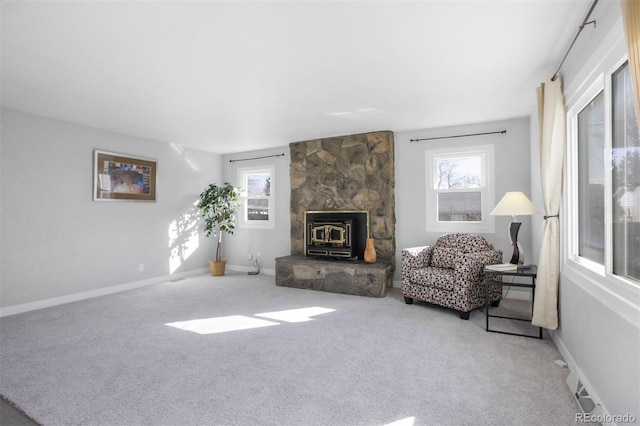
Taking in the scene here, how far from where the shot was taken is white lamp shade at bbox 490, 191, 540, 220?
10.7 ft

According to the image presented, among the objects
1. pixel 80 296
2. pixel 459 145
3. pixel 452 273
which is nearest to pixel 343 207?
pixel 459 145

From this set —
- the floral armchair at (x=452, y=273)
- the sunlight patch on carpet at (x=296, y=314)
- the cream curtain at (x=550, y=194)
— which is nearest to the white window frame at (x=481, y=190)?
the floral armchair at (x=452, y=273)

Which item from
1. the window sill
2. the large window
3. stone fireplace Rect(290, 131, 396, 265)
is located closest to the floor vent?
the window sill

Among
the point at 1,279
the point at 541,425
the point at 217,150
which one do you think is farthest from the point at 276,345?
the point at 217,150

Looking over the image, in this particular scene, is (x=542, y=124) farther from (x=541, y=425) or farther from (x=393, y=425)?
(x=393, y=425)

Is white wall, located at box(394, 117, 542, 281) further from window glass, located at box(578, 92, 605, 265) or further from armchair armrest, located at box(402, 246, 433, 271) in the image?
window glass, located at box(578, 92, 605, 265)

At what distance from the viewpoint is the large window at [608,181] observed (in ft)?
5.56

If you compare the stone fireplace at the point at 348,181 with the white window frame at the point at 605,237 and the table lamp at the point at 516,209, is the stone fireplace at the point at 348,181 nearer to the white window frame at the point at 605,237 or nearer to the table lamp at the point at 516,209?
the table lamp at the point at 516,209

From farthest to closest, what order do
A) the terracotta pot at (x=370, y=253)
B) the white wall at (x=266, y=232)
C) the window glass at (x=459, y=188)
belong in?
the white wall at (x=266, y=232)
the terracotta pot at (x=370, y=253)
the window glass at (x=459, y=188)

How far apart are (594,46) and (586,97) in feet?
1.27

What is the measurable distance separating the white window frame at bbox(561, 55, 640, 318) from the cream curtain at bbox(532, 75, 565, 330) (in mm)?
75

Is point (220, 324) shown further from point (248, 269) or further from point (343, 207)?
point (248, 269)

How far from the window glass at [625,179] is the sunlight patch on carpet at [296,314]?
2656mm

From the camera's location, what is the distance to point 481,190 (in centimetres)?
455
